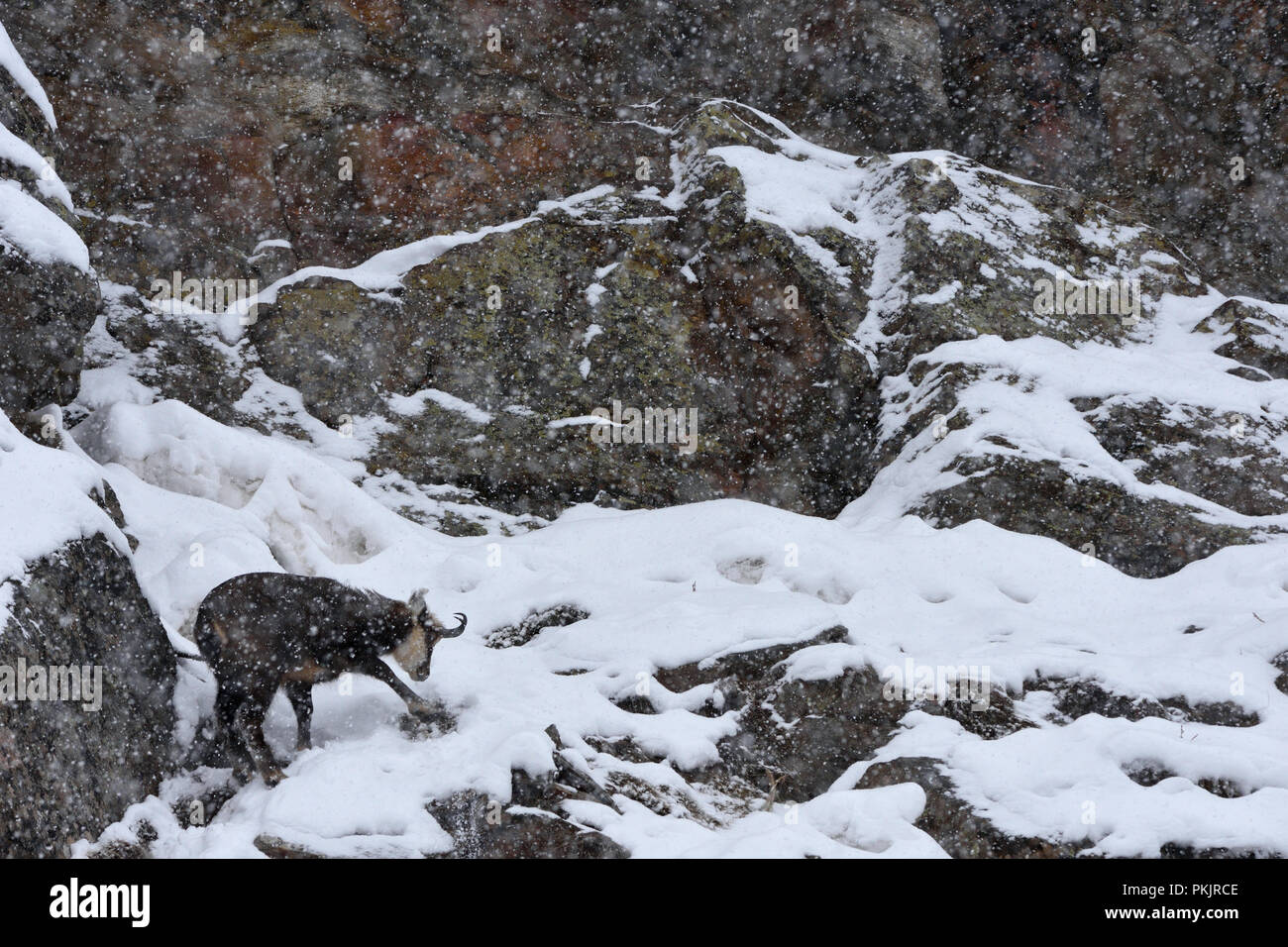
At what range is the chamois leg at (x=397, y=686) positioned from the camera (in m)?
6.89

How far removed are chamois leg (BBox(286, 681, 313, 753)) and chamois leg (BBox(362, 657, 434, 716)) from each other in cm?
45

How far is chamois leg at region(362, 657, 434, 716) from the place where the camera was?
6.89 meters

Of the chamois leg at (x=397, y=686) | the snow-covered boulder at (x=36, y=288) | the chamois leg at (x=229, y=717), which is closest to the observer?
the chamois leg at (x=229, y=717)

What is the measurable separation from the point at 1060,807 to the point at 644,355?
849 centimetres

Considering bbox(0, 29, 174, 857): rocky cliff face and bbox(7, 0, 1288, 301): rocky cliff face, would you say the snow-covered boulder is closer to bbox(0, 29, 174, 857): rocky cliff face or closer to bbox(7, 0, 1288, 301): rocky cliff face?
bbox(0, 29, 174, 857): rocky cliff face

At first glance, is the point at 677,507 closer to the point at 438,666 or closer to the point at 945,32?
the point at 438,666

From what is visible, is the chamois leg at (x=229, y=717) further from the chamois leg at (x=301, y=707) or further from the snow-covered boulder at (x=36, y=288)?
the snow-covered boulder at (x=36, y=288)

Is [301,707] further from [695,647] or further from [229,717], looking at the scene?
[695,647]

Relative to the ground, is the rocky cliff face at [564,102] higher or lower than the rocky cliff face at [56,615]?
higher

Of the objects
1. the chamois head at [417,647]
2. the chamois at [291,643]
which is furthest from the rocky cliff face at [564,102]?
the chamois head at [417,647]

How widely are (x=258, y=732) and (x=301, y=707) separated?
37 centimetres

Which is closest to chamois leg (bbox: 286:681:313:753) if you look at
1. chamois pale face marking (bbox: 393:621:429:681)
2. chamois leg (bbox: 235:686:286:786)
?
chamois leg (bbox: 235:686:286:786)

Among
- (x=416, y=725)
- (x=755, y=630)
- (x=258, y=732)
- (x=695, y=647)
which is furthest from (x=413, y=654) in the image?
(x=755, y=630)

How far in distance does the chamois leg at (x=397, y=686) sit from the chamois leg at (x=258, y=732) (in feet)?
2.23
